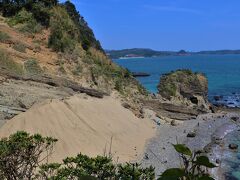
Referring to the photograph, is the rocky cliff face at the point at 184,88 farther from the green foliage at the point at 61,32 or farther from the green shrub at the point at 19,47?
the green shrub at the point at 19,47

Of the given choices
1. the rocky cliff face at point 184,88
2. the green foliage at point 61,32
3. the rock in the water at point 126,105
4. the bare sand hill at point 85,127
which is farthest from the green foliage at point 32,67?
the rocky cliff face at point 184,88

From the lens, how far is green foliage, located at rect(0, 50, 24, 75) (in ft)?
95.7

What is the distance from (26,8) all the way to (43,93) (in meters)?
16.7

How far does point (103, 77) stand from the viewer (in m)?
40.6

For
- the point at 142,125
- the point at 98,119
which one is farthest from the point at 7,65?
the point at 142,125

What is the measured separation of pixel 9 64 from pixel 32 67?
6.94ft

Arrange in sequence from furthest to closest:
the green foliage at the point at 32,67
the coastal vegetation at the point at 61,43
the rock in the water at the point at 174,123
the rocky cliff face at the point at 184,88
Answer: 1. the rocky cliff face at the point at 184,88
2. the rock in the water at the point at 174,123
3. the coastal vegetation at the point at 61,43
4. the green foliage at the point at 32,67

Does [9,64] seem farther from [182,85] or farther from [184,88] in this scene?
[182,85]

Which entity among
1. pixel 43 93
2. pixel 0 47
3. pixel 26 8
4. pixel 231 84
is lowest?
pixel 231 84

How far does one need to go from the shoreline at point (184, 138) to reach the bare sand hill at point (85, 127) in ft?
3.17

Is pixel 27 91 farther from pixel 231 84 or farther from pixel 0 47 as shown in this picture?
pixel 231 84

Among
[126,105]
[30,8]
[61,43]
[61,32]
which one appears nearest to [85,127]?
[126,105]

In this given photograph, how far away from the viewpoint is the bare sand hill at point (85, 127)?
85.0ft

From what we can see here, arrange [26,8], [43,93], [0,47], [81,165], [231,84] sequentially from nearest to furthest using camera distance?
[81,165] < [43,93] < [0,47] < [26,8] < [231,84]
